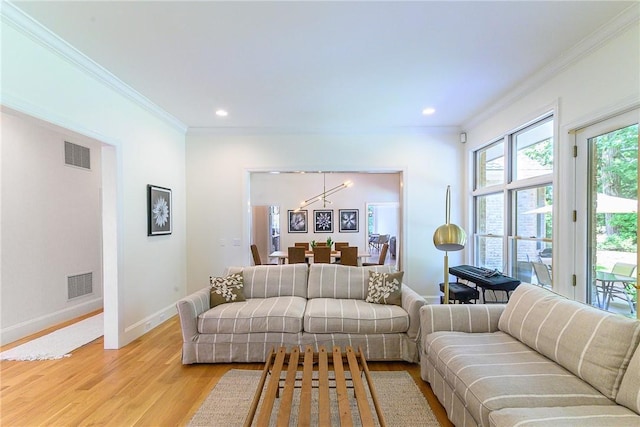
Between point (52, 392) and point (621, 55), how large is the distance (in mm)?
5137

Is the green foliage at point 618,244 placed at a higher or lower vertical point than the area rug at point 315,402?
higher

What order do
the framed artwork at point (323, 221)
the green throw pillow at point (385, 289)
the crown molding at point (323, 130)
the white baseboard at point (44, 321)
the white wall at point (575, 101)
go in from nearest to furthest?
1. the white wall at point (575, 101)
2. the green throw pillow at point (385, 289)
3. the white baseboard at point (44, 321)
4. the crown molding at point (323, 130)
5. the framed artwork at point (323, 221)

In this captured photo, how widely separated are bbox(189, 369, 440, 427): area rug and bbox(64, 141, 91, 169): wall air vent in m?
3.92

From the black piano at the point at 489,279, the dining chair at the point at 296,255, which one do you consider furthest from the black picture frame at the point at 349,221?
the black piano at the point at 489,279

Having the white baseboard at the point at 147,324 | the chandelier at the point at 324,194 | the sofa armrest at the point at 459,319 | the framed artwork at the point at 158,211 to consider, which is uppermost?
the chandelier at the point at 324,194

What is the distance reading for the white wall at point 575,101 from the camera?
2215 mm

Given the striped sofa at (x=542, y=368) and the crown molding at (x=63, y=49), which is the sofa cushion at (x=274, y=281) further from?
the crown molding at (x=63, y=49)

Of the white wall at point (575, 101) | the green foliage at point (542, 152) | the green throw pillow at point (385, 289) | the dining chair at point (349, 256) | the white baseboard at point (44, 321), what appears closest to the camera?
the white wall at point (575, 101)

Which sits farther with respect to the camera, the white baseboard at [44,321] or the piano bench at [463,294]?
the piano bench at [463,294]

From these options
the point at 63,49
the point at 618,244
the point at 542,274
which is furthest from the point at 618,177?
the point at 63,49

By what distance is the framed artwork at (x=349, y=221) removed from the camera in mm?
9250

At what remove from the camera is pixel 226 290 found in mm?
3352

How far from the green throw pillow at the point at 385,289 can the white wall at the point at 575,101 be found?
4.80 feet

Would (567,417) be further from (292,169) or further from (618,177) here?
Answer: (292,169)
